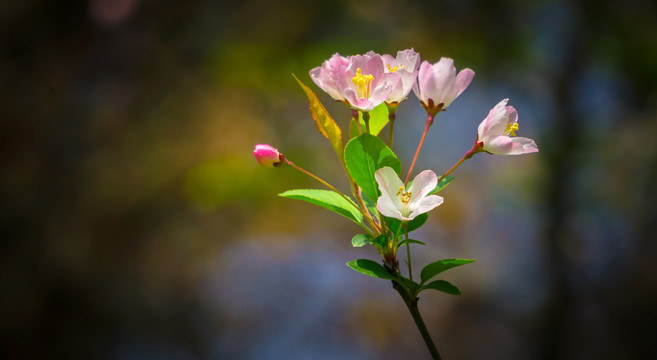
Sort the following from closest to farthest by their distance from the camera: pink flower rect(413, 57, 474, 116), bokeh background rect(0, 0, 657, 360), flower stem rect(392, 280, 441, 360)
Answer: flower stem rect(392, 280, 441, 360) < pink flower rect(413, 57, 474, 116) < bokeh background rect(0, 0, 657, 360)

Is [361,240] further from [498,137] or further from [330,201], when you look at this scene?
[498,137]

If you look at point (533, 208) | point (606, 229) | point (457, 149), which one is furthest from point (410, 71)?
point (606, 229)

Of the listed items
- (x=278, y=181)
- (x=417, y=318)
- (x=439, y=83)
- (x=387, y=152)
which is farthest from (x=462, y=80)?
(x=278, y=181)

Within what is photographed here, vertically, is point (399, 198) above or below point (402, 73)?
below

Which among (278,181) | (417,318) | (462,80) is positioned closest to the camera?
(417,318)

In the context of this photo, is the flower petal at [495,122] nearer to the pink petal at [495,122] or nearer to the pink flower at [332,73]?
the pink petal at [495,122]

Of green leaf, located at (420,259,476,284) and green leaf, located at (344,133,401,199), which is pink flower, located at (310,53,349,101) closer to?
green leaf, located at (344,133,401,199)

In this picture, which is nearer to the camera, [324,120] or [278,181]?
[324,120]

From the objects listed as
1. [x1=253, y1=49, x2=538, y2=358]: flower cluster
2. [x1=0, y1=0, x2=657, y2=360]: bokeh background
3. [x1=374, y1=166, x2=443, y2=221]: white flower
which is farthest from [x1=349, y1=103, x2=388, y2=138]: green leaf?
[x1=0, y1=0, x2=657, y2=360]: bokeh background
